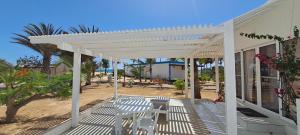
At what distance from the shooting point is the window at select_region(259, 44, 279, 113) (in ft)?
20.1

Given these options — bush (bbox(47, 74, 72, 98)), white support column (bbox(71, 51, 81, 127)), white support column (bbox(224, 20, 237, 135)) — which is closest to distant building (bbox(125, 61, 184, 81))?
bush (bbox(47, 74, 72, 98))

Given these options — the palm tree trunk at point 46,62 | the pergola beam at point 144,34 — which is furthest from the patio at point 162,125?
the palm tree trunk at point 46,62

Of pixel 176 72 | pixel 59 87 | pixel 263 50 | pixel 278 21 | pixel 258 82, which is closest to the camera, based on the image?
pixel 278 21

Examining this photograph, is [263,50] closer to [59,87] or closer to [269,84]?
[269,84]

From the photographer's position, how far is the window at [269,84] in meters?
6.14

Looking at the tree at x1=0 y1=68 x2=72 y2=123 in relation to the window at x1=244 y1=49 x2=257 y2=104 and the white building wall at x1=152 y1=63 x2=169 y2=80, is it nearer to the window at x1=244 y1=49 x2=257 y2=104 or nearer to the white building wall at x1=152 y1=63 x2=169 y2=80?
the window at x1=244 y1=49 x2=257 y2=104

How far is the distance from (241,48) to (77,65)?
279 inches

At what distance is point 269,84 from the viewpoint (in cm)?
652

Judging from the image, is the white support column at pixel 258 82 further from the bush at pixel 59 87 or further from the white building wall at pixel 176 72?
the white building wall at pixel 176 72

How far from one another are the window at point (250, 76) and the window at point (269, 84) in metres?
0.71

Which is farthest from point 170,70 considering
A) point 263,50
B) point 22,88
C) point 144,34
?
point 144,34

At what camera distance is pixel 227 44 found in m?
4.63

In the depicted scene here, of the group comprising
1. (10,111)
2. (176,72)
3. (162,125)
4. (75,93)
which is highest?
(176,72)

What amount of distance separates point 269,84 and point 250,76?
5.04 ft
